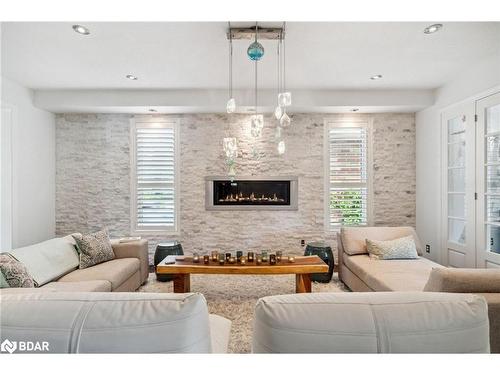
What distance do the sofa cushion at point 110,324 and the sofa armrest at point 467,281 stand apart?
153 cm

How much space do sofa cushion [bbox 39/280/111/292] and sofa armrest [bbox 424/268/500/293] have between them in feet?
8.91

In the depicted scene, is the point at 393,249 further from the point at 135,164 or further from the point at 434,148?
the point at 135,164

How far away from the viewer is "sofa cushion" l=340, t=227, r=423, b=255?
377 centimetres

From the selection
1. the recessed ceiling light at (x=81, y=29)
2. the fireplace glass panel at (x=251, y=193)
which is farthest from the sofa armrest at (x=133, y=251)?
the recessed ceiling light at (x=81, y=29)

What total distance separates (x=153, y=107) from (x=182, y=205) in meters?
1.63

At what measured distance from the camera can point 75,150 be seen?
4.90 meters

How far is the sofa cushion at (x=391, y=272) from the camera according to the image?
2.62 metres

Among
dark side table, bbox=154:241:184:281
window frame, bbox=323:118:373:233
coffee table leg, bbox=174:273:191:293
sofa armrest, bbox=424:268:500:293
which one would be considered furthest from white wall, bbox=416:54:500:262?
dark side table, bbox=154:241:184:281

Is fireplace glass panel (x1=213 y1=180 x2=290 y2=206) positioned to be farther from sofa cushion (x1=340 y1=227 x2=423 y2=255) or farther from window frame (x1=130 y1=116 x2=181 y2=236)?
sofa cushion (x1=340 y1=227 x2=423 y2=255)

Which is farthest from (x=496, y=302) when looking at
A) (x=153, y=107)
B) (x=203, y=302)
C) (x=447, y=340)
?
(x=153, y=107)

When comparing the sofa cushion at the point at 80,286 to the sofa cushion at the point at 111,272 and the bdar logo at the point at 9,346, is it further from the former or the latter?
the bdar logo at the point at 9,346

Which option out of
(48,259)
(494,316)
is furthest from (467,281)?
(48,259)

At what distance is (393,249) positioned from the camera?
3.54 meters

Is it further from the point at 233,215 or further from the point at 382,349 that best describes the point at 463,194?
the point at 382,349
